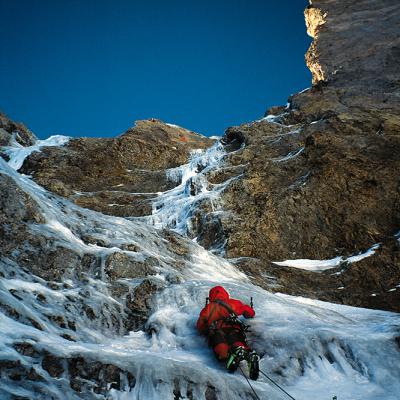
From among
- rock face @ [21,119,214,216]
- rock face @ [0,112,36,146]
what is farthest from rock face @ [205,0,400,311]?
rock face @ [0,112,36,146]

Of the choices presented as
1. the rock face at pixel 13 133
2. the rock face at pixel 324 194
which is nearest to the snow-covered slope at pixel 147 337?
the rock face at pixel 324 194

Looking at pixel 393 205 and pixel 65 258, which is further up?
pixel 393 205

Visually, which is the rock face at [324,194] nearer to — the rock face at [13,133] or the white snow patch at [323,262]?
the white snow patch at [323,262]

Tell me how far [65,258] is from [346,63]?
3914 cm

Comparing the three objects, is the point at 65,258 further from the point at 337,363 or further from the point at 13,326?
the point at 337,363

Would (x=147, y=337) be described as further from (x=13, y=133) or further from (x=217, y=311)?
(x=13, y=133)

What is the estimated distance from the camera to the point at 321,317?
33.3 ft

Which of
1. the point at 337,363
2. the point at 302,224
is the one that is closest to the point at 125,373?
the point at 337,363

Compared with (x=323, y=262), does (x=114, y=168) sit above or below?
above

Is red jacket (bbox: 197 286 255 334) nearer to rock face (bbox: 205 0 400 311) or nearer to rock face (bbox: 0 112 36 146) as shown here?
rock face (bbox: 205 0 400 311)

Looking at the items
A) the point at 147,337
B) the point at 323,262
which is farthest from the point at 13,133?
the point at 147,337

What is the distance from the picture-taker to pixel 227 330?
770 centimetres

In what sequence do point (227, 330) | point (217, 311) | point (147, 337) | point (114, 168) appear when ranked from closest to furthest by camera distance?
point (227, 330) < point (217, 311) < point (147, 337) < point (114, 168)

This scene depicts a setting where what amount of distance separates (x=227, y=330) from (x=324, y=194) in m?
15.2
